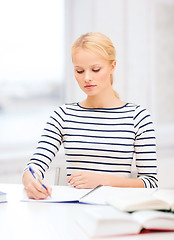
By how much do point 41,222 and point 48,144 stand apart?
593 millimetres

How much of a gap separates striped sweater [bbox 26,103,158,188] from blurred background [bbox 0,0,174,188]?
1.20 m

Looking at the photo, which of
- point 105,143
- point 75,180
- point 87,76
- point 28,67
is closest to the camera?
point 75,180

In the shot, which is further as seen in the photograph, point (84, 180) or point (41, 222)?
point (84, 180)

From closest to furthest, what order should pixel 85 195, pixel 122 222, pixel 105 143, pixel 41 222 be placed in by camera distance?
1. pixel 122 222
2. pixel 41 222
3. pixel 85 195
4. pixel 105 143

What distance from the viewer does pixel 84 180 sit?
1.27 m

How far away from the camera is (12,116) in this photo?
9.81ft

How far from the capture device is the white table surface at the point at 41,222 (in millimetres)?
848

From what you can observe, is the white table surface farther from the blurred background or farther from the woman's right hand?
the blurred background

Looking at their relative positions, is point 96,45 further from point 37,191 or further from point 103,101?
point 37,191

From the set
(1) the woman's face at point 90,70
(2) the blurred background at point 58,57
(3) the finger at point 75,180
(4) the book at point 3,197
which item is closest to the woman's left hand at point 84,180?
(3) the finger at point 75,180

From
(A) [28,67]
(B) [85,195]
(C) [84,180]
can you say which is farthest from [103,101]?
(A) [28,67]

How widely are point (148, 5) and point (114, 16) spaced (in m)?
0.39

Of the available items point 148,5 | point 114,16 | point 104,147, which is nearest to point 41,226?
point 104,147

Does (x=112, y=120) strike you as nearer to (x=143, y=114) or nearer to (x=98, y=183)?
(x=143, y=114)
